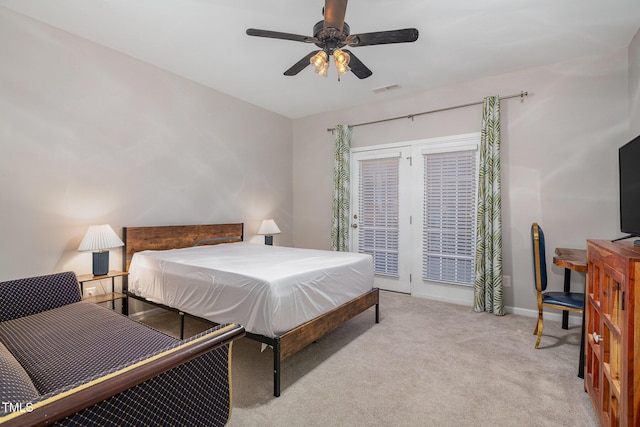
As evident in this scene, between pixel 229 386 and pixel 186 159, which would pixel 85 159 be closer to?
pixel 186 159

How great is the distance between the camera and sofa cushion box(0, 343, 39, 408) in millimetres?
893

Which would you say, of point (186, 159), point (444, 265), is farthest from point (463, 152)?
point (186, 159)

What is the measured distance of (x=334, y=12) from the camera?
1.86 metres

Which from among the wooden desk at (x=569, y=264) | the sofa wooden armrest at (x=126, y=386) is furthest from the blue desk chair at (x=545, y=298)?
the sofa wooden armrest at (x=126, y=386)

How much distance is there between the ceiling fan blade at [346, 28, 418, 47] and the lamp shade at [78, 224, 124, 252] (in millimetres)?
2634

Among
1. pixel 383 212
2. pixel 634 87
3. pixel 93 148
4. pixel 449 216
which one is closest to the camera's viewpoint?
pixel 634 87

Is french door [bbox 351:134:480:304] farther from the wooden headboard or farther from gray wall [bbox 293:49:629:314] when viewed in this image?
the wooden headboard

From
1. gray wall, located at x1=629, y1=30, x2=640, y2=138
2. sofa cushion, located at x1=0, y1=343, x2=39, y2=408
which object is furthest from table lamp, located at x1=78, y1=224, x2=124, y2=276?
gray wall, located at x1=629, y1=30, x2=640, y2=138

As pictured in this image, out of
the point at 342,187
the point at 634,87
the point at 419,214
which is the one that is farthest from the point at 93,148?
the point at 634,87

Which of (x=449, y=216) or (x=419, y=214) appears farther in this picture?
(x=419, y=214)

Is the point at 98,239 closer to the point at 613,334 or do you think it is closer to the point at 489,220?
the point at 613,334

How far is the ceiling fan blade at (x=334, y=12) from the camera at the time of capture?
1.82 m

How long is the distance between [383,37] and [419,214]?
8.69ft

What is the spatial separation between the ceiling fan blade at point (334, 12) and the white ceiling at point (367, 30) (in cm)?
59
